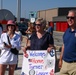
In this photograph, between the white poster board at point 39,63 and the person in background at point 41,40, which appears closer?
the person in background at point 41,40

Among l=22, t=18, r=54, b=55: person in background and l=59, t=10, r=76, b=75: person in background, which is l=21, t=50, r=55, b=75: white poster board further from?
l=59, t=10, r=76, b=75: person in background

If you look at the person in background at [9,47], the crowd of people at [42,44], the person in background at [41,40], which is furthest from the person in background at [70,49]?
the person in background at [9,47]

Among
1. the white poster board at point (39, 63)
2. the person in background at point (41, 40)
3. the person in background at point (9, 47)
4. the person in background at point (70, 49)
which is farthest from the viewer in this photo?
the person in background at point (9, 47)

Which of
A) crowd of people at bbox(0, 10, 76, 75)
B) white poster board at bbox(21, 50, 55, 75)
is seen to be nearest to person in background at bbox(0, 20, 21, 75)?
crowd of people at bbox(0, 10, 76, 75)

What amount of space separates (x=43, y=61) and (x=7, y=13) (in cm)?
756

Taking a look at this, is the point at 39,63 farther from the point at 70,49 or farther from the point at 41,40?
the point at 70,49

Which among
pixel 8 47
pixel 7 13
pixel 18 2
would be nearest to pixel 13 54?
pixel 8 47

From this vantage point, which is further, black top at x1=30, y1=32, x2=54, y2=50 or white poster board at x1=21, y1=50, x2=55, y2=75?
white poster board at x1=21, y1=50, x2=55, y2=75

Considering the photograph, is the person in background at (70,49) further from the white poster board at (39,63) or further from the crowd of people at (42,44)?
the white poster board at (39,63)

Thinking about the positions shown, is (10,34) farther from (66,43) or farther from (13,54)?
(66,43)

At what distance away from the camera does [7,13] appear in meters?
13.6

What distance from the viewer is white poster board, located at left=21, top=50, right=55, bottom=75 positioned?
6.28m

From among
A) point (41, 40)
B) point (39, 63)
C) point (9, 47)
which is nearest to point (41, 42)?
point (41, 40)

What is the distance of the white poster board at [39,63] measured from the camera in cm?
628
